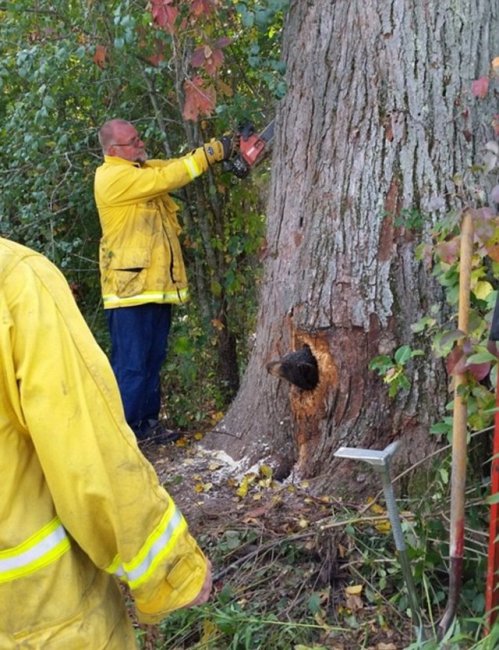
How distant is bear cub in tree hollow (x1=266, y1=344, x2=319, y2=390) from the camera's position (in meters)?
3.38

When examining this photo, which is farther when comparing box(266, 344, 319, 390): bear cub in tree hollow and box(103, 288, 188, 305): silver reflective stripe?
box(103, 288, 188, 305): silver reflective stripe

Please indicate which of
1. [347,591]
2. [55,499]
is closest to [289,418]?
[347,591]

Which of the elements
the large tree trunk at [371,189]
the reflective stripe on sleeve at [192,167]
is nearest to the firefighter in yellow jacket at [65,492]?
the large tree trunk at [371,189]

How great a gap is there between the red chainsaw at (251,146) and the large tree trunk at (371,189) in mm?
875

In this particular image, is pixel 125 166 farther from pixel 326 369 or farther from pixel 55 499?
pixel 55 499

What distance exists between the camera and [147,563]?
1546mm

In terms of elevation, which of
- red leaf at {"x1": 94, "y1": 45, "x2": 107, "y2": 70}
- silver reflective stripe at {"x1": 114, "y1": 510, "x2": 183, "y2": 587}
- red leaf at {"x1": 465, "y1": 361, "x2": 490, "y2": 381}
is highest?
red leaf at {"x1": 94, "y1": 45, "x2": 107, "y2": 70}

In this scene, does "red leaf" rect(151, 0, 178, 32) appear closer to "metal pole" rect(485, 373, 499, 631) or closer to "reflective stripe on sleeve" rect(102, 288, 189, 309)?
"reflective stripe on sleeve" rect(102, 288, 189, 309)

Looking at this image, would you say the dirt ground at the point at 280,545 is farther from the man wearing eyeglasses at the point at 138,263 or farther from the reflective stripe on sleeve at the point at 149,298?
the reflective stripe on sleeve at the point at 149,298

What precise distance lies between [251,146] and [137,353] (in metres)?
1.56

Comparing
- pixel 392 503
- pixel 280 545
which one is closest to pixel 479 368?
pixel 392 503

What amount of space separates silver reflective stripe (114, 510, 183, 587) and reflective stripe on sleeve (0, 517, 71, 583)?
130mm

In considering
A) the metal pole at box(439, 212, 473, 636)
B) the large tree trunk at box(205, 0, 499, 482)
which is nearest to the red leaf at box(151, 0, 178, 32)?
the large tree trunk at box(205, 0, 499, 482)

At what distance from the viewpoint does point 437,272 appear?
9.14ft
